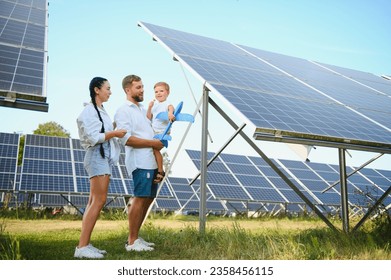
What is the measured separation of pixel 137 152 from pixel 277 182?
34.6 feet

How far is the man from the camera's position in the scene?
13.8ft

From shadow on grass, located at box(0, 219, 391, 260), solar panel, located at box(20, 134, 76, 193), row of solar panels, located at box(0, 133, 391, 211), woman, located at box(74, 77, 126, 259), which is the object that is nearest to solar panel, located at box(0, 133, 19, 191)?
row of solar panels, located at box(0, 133, 391, 211)

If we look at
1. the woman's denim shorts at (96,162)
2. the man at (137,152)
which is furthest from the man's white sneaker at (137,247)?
the woman's denim shorts at (96,162)

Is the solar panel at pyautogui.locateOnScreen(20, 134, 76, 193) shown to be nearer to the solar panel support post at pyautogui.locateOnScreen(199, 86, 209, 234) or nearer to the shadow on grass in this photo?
the shadow on grass

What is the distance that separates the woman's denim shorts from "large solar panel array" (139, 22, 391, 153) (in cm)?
152

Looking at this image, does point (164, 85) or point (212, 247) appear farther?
point (212, 247)

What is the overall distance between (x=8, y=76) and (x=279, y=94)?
3.58 m

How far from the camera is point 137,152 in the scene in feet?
13.9

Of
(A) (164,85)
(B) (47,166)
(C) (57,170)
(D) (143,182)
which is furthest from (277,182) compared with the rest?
(D) (143,182)

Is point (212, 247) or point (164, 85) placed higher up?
point (164, 85)

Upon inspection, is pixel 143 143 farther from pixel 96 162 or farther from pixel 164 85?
pixel 164 85
